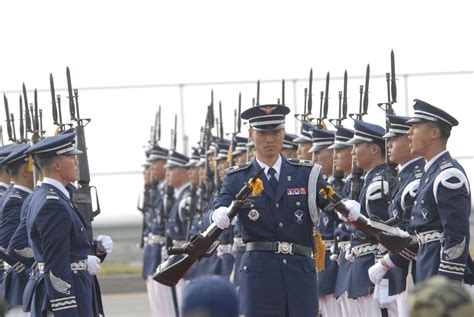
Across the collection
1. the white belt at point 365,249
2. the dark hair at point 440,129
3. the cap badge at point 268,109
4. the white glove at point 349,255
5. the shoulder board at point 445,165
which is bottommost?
the white glove at point 349,255

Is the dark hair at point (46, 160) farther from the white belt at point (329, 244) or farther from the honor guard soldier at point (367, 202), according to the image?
the white belt at point (329, 244)

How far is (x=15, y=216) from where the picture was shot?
10.2 m

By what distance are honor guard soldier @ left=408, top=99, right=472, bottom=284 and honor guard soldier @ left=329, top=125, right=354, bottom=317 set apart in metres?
2.12

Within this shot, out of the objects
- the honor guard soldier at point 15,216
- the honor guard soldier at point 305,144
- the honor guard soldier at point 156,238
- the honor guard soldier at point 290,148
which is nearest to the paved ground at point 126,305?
the honor guard soldier at point 156,238

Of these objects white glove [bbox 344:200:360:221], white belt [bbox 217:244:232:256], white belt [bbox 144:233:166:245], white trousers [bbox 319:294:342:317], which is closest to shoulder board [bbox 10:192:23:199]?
white trousers [bbox 319:294:342:317]

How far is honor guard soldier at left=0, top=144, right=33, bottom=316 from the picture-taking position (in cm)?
1012

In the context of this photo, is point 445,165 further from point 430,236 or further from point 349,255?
point 349,255

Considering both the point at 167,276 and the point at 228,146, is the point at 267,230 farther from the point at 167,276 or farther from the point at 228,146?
the point at 228,146

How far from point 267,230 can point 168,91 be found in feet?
44.5

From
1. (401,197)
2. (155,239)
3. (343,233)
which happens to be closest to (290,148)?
(343,233)

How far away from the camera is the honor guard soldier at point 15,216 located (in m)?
10.1

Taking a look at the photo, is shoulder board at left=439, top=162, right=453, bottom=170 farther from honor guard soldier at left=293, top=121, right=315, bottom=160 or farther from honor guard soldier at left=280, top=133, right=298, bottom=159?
honor guard soldier at left=280, top=133, right=298, bottom=159

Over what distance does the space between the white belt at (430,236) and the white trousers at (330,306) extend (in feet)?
9.87

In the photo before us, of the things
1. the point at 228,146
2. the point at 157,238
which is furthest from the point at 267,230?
the point at 157,238
